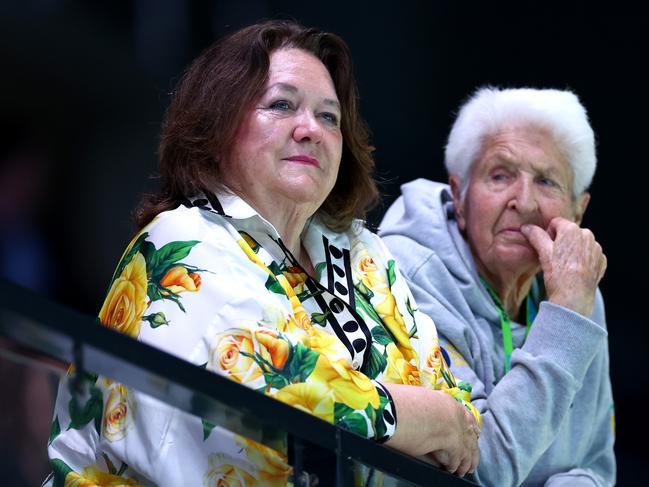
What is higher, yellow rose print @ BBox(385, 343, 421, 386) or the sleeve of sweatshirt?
yellow rose print @ BBox(385, 343, 421, 386)

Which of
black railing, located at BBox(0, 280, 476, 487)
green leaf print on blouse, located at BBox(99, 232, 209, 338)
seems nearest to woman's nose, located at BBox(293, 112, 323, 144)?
green leaf print on blouse, located at BBox(99, 232, 209, 338)

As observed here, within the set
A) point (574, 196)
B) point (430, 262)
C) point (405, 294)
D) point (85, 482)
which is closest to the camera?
point (85, 482)

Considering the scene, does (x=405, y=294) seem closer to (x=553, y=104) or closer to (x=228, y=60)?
(x=228, y=60)

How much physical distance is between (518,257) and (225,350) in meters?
1.25

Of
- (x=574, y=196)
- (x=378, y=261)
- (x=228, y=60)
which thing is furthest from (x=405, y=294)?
(x=574, y=196)

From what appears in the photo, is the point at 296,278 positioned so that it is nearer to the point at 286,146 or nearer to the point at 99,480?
the point at 286,146

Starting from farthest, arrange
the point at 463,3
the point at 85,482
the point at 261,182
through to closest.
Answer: the point at 463,3 → the point at 261,182 → the point at 85,482

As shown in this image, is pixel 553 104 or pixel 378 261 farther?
pixel 553 104

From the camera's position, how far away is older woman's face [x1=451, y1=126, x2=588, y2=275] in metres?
2.76

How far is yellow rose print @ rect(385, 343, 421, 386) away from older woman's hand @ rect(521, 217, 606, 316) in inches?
23.3

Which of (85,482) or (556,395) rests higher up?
(85,482)

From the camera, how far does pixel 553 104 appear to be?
2.81m

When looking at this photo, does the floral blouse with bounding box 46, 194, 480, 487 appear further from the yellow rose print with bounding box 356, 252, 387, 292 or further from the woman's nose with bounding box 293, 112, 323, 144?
the woman's nose with bounding box 293, 112, 323, 144

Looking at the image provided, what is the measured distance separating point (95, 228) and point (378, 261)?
4.78 feet
